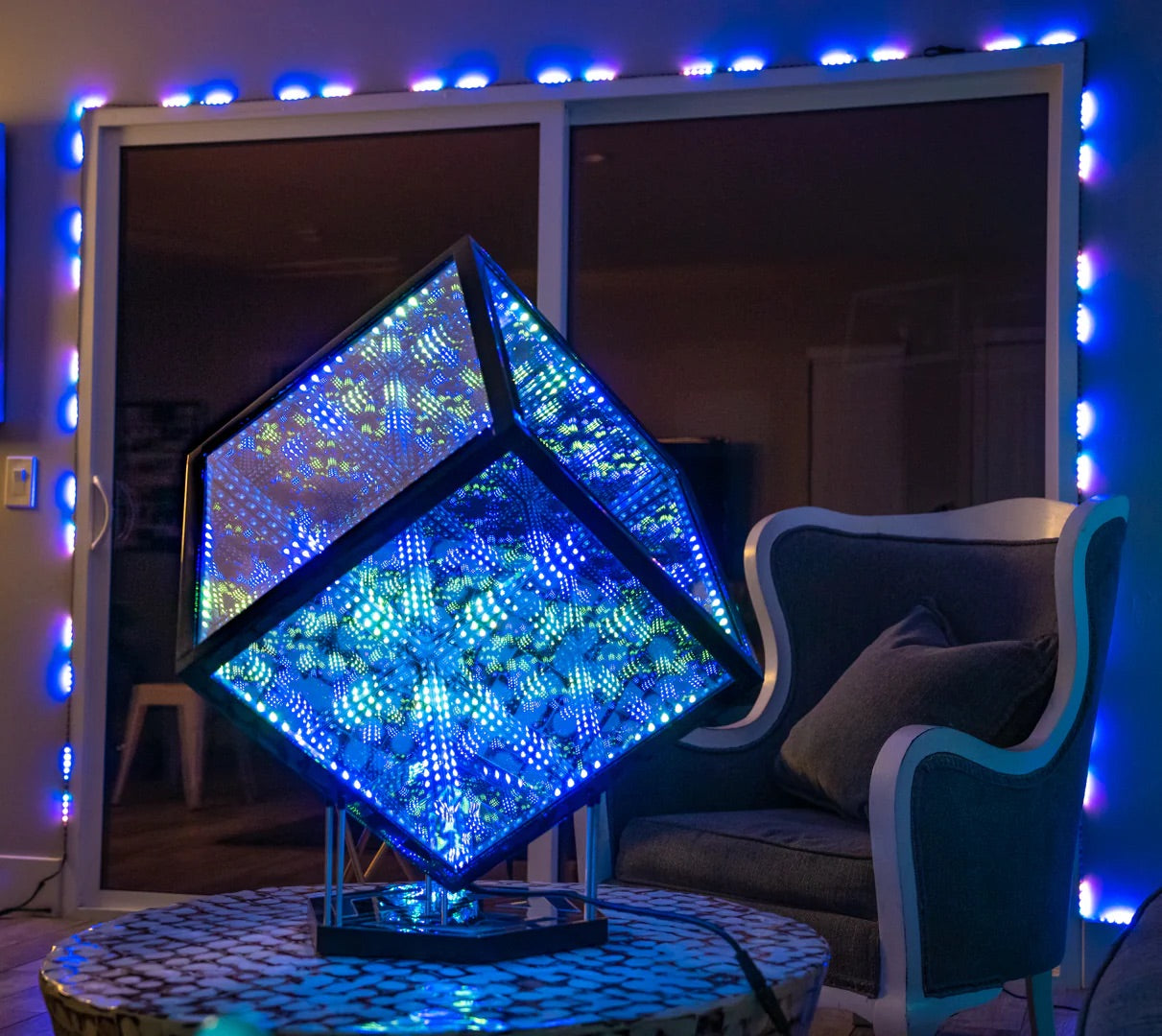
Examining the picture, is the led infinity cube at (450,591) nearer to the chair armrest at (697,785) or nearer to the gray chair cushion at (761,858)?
the gray chair cushion at (761,858)

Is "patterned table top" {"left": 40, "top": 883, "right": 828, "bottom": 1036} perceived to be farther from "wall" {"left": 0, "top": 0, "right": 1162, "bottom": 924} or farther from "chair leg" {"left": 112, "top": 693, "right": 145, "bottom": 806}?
"chair leg" {"left": 112, "top": 693, "right": 145, "bottom": 806}

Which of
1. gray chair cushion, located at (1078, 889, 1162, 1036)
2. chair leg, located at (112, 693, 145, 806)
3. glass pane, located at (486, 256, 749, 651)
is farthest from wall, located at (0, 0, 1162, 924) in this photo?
glass pane, located at (486, 256, 749, 651)

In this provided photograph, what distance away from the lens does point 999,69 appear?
10.7ft

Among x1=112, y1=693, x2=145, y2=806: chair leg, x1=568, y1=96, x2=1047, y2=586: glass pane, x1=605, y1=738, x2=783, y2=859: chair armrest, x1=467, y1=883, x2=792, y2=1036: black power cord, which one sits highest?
x1=568, y1=96, x2=1047, y2=586: glass pane

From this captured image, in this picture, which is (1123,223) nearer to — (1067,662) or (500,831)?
(1067,662)

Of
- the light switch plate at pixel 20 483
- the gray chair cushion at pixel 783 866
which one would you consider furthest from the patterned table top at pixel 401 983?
the light switch plate at pixel 20 483

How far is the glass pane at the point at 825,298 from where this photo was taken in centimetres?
333

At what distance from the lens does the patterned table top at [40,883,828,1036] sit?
912 millimetres

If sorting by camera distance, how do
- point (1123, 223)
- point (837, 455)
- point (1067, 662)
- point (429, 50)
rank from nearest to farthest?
point (1067, 662)
point (1123, 223)
point (837, 455)
point (429, 50)

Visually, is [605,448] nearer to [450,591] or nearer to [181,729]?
[450,591]

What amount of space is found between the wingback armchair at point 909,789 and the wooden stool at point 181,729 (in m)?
1.68

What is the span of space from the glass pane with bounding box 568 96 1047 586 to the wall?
180 millimetres

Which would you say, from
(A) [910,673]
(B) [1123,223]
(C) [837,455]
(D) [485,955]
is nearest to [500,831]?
(D) [485,955]

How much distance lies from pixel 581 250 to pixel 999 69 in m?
1.14
